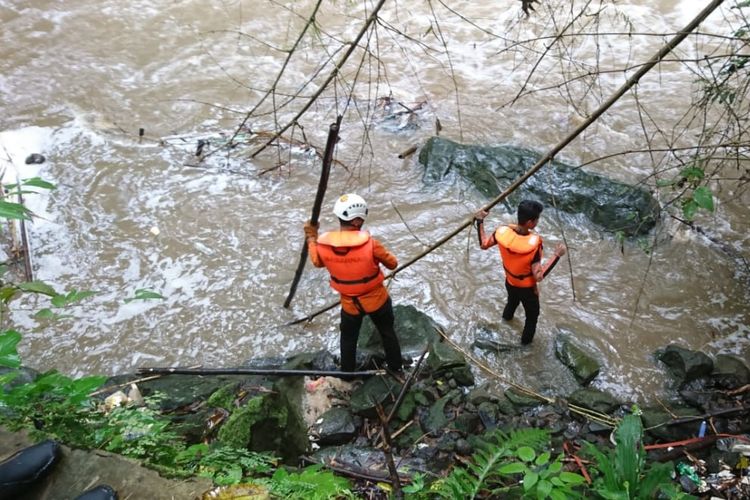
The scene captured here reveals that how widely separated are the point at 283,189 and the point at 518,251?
155 inches

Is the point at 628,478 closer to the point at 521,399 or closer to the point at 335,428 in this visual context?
the point at 521,399

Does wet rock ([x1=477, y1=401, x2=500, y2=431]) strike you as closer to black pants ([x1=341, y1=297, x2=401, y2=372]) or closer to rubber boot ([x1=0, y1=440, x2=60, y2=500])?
black pants ([x1=341, y1=297, x2=401, y2=372])

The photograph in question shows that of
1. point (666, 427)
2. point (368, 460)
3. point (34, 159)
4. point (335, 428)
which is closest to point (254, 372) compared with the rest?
point (335, 428)

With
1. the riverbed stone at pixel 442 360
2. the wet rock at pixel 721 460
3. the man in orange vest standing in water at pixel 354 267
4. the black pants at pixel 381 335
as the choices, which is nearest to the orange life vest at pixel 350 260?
the man in orange vest standing in water at pixel 354 267

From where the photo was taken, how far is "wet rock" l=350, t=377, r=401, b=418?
13.1 feet

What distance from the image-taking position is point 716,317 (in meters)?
5.16

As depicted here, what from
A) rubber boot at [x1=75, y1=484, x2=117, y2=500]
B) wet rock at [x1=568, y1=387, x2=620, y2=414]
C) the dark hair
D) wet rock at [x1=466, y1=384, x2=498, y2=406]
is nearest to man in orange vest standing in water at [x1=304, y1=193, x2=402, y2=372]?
wet rock at [x1=466, y1=384, x2=498, y2=406]

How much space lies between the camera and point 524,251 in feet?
13.8

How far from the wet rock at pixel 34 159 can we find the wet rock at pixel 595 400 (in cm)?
749

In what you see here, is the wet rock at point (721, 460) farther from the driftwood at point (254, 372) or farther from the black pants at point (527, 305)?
the driftwood at point (254, 372)

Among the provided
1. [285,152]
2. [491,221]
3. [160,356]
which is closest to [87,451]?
[160,356]

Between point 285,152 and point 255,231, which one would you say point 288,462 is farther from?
point 285,152

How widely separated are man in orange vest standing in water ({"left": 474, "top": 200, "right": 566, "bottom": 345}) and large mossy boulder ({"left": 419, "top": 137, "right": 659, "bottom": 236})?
7.35ft

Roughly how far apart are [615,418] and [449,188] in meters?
3.85
